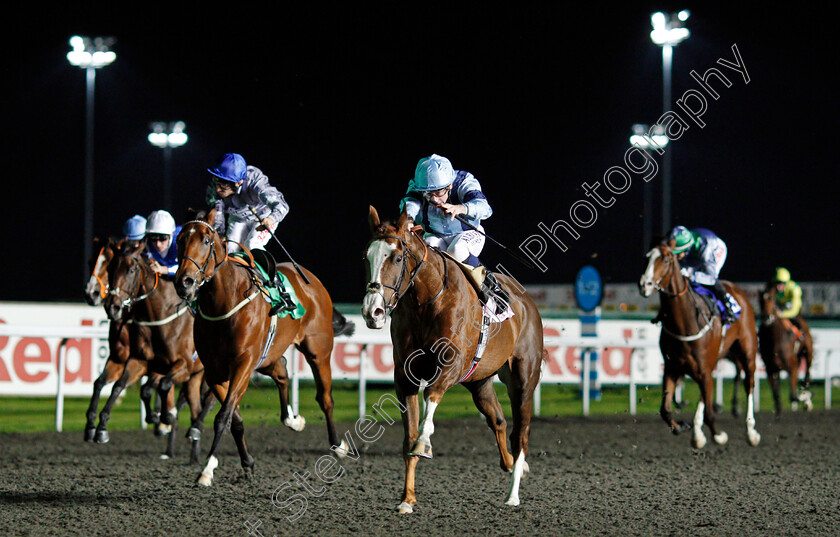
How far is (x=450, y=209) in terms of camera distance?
5.32 metres

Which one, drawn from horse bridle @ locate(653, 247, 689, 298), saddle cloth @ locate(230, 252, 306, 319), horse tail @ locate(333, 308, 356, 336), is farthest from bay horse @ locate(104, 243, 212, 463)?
horse bridle @ locate(653, 247, 689, 298)

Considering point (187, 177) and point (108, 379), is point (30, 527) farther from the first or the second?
point (187, 177)

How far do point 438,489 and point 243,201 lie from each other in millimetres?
2566

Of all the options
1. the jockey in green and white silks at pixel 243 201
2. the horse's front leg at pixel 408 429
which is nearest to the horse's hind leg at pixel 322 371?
the jockey in green and white silks at pixel 243 201

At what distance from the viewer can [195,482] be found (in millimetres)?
6051

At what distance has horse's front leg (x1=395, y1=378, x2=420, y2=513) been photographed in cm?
496

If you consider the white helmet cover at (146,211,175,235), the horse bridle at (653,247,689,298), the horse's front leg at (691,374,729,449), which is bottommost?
the horse's front leg at (691,374,729,449)

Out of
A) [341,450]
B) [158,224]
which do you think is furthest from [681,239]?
[158,224]

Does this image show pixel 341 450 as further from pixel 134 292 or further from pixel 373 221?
pixel 373 221

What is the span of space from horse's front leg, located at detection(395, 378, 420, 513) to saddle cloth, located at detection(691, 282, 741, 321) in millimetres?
4643

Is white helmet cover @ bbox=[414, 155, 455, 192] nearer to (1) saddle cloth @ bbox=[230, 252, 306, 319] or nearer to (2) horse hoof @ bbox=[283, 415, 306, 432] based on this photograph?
(1) saddle cloth @ bbox=[230, 252, 306, 319]

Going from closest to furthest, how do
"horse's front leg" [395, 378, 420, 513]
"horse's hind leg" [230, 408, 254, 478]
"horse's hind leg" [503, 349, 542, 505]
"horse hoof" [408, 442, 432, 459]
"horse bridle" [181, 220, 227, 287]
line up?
"horse hoof" [408, 442, 432, 459] → "horse's front leg" [395, 378, 420, 513] → "horse's hind leg" [503, 349, 542, 505] → "horse bridle" [181, 220, 227, 287] → "horse's hind leg" [230, 408, 254, 478]

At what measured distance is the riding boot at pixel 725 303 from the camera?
9000 millimetres

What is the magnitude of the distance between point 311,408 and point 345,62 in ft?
17.0
